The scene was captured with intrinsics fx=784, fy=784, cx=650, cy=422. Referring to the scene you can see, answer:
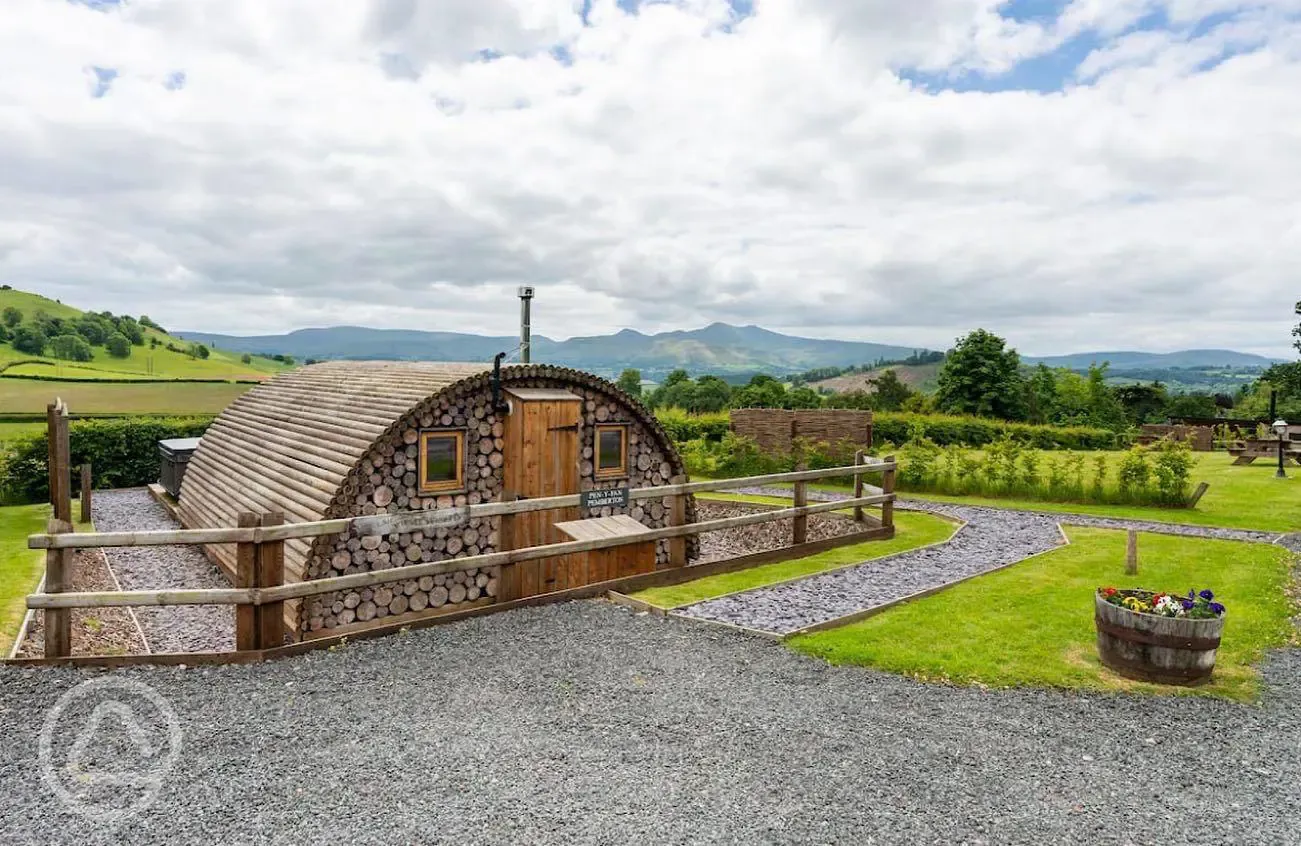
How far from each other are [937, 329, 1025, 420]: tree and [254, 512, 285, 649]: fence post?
4937 centimetres

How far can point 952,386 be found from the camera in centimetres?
5222

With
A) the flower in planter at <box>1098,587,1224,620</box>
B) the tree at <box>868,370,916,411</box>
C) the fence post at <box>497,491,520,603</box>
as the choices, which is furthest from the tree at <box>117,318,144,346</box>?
the flower in planter at <box>1098,587,1224,620</box>

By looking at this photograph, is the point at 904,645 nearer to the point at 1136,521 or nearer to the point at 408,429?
the point at 408,429

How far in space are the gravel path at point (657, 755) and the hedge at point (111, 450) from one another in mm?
14417

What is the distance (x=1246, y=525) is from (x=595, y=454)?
548 inches

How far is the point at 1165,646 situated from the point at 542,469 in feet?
24.7

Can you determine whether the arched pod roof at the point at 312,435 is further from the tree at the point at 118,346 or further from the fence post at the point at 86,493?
the tree at the point at 118,346

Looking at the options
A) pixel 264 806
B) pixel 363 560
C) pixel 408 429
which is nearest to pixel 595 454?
pixel 408 429

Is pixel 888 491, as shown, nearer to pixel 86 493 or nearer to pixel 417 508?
pixel 417 508

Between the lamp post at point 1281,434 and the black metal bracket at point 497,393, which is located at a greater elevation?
the black metal bracket at point 497,393

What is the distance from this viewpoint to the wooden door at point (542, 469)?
427 inches

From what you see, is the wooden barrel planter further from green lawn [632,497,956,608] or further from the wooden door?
the wooden door

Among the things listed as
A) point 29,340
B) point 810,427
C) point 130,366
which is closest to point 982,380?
point 810,427

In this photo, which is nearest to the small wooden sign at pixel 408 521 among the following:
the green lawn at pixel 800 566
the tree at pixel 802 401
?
the green lawn at pixel 800 566
